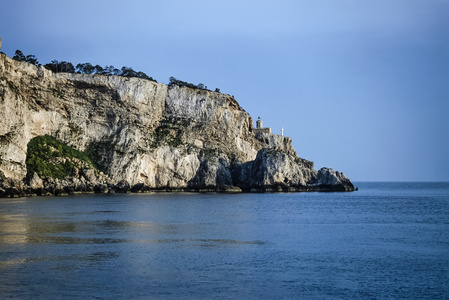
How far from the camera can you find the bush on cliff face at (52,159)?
3770 inches

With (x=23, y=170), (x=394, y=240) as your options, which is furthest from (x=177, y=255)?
(x=23, y=170)

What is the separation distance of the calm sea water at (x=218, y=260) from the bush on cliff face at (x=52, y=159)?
46.0 m

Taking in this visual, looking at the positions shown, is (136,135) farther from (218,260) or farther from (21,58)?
(218,260)

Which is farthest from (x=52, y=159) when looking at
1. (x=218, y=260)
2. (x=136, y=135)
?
(x=218, y=260)

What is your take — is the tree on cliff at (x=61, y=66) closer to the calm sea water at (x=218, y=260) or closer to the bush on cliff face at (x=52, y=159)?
the bush on cliff face at (x=52, y=159)

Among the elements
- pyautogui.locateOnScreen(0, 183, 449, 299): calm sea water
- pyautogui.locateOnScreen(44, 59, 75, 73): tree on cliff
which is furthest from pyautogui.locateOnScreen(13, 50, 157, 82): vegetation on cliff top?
→ pyautogui.locateOnScreen(0, 183, 449, 299): calm sea water

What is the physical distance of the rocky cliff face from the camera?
323 ft

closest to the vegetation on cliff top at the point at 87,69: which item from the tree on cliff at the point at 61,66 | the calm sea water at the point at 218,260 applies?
the tree on cliff at the point at 61,66

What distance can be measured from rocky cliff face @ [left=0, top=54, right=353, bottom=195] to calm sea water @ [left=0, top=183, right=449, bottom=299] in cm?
4907

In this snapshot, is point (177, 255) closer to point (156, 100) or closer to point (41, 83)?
point (41, 83)

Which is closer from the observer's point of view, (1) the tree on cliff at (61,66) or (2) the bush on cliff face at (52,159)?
(2) the bush on cliff face at (52,159)

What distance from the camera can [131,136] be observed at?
12062 centimetres

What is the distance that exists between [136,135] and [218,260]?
9519cm

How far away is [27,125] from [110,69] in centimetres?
4667
